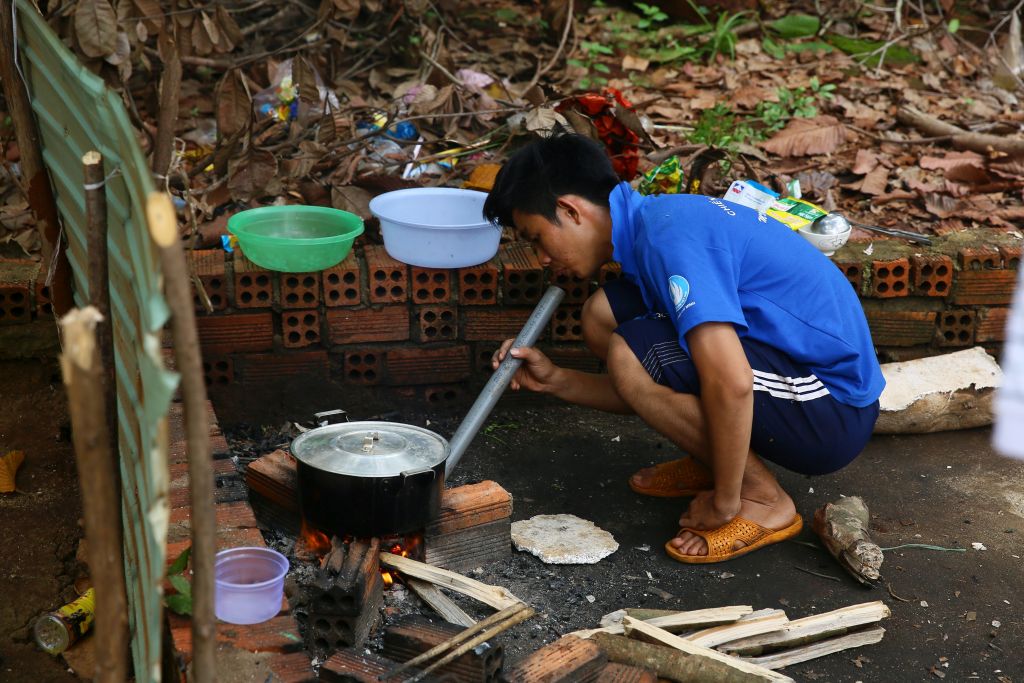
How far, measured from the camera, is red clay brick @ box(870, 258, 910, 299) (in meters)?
3.80

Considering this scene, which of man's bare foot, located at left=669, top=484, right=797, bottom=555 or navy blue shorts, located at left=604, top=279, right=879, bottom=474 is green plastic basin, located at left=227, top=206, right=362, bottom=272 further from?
man's bare foot, located at left=669, top=484, right=797, bottom=555

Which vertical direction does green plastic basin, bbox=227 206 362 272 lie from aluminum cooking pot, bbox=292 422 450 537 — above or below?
above

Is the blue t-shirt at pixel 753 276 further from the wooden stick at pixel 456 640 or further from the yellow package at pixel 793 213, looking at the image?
the wooden stick at pixel 456 640

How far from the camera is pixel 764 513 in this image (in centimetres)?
313

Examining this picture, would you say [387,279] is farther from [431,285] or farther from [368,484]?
[368,484]

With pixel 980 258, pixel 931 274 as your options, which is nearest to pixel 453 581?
pixel 931 274

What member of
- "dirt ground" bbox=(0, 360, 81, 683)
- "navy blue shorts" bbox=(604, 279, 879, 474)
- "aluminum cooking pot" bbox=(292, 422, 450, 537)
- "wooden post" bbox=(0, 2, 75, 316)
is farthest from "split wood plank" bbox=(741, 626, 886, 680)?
"wooden post" bbox=(0, 2, 75, 316)

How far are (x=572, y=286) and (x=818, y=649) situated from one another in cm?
157

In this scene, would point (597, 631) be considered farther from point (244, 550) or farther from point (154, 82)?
point (154, 82)

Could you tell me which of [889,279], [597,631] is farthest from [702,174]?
[597,631]

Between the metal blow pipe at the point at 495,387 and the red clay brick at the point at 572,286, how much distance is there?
422 millimetres

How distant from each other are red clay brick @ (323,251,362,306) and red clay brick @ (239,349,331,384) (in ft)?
0.66

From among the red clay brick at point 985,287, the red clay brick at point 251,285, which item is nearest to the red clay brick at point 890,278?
the red clay brick at point 985,287

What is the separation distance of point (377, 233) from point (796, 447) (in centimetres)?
175
